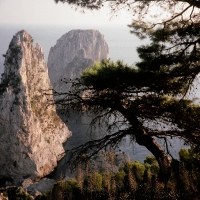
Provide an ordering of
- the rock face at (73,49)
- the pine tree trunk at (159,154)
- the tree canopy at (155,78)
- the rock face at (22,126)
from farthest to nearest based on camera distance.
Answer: the rock face at (73,49) < the rock face at (22,126) < the pine tree trunk at (159,154) < the tree canopy at (155,78)

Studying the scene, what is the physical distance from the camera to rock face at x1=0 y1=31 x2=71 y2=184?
116 feet

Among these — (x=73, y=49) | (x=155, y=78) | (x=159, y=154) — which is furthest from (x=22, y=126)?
(x=73, y=49)

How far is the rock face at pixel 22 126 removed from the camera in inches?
1393

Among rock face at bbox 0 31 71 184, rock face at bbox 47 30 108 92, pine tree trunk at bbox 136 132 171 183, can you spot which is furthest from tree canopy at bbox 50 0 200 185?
rock face at bbox 47 30 108 92

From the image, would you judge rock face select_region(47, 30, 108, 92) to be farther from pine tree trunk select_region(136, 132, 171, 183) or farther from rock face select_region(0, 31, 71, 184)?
pine tree trunk select_region(136, 132, 171, 183)

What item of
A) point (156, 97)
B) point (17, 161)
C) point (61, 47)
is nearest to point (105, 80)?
point (156, 97)

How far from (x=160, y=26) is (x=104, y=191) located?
696 cm

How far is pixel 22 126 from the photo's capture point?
38.0m

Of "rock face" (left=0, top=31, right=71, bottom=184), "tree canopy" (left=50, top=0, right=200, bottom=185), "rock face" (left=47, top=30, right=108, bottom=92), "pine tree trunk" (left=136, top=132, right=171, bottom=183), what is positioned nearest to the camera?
"tree canopy" (left=50, top=0, right=200, bottom=185)

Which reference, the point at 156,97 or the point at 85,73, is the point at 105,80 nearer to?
the point at 85,73

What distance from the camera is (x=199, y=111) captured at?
7.36 meters

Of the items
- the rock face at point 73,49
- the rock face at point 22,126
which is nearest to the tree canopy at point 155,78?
the rock face at point 22,126

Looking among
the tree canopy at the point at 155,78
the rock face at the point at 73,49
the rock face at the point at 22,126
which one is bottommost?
the tree canopy at the point at 155,78

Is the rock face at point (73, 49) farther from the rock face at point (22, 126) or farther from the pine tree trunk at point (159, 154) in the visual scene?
the pine tree trunk at point (159, 154)
